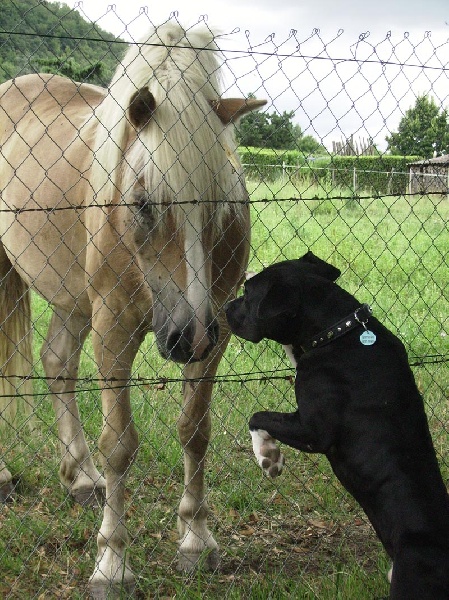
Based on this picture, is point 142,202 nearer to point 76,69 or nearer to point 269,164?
point 76,69

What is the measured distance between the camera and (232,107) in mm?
3379

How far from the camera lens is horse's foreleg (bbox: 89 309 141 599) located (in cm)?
356

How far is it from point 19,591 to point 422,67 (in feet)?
10.5

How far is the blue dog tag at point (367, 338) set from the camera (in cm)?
300

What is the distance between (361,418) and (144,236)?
1164 millimetres

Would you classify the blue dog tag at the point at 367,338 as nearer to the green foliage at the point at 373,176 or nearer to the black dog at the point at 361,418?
the black dog at the point at 361,418

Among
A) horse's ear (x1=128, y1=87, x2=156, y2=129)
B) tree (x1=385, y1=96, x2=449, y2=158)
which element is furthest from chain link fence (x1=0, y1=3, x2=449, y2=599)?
tree (x1=385, y1=96, x2=449, y2=158)

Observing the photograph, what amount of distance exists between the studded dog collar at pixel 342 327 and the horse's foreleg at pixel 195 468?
842mm

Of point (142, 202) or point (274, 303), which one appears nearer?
point (274, 303)

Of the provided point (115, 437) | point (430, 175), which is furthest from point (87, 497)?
point (430, 175)

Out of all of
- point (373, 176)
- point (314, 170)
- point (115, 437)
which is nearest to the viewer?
point (115, 437)

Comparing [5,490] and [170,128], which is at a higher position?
[170,128]

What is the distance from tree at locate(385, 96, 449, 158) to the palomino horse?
179 centimetres

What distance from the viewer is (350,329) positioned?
3.03 m
